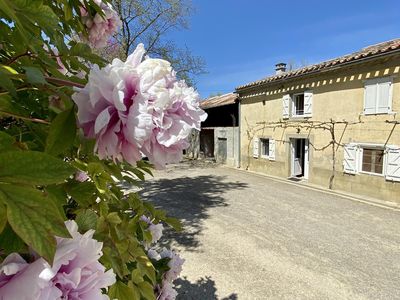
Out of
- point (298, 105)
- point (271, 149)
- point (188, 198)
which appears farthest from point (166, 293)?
point (271, 149)

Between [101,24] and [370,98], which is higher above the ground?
[370,98]

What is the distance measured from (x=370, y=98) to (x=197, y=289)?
8388mm

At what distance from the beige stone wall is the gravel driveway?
1136 mm

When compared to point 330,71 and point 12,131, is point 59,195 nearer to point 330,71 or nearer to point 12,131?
point 12,131

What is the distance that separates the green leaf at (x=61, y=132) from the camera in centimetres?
48

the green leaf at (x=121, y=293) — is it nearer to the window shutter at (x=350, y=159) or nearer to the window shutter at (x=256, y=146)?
the window shutter at (x=350, y=159)

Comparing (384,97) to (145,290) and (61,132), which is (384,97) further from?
(61,132)

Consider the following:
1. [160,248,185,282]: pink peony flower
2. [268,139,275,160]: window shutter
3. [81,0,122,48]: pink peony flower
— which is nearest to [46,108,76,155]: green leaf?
[81,0,122,48]: pink peony flower

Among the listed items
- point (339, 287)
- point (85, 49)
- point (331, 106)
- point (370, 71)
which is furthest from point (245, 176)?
point (85, 49)

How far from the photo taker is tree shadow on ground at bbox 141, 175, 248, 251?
20.5ft

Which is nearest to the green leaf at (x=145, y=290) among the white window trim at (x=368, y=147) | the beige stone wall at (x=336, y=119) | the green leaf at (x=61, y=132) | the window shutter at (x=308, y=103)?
the green leaf at (x=61, y=132)

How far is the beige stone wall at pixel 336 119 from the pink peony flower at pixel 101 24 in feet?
31.6

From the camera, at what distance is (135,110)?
0.44 metres

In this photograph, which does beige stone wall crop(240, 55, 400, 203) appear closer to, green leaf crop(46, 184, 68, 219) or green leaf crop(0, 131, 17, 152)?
green leaf crop(46, 184, 68, 219)
